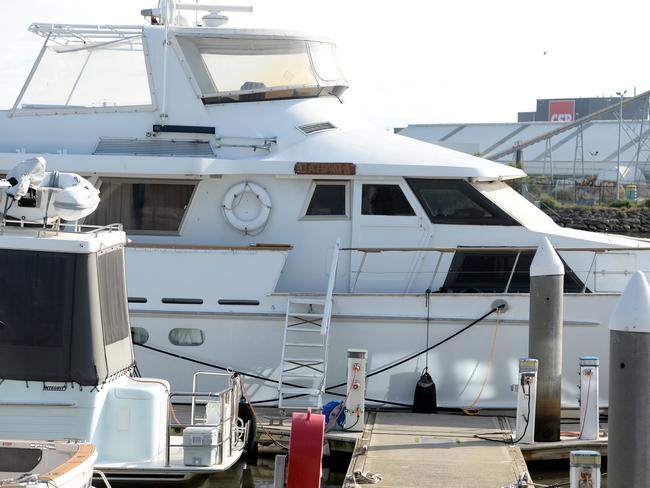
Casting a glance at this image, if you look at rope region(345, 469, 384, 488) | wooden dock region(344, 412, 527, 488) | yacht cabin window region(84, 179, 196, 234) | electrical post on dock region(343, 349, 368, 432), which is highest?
yacht cabin window region(84, 179, 196, 234)

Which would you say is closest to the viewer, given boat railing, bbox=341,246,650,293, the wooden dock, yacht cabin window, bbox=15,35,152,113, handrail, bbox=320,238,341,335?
the wooden dock

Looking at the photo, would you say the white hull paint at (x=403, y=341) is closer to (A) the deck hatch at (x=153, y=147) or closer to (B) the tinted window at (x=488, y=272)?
(B) the tinted window at (x=488, y=272)

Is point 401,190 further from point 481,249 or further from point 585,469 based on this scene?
point 585,469

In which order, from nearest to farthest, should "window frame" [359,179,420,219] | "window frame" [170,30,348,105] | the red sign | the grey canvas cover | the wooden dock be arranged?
the grey canvas cover → the wooden dock → "window frame" [359,179,420,219] → "window frame" [170,30,348,105] → the red sign

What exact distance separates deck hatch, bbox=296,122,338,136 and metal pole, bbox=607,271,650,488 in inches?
223

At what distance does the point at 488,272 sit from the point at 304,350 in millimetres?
2234

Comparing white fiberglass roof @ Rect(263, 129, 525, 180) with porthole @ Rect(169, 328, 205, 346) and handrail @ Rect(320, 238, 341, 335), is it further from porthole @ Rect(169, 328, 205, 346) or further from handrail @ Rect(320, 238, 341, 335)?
porthole @ Rect(169, 328, 205, 346)

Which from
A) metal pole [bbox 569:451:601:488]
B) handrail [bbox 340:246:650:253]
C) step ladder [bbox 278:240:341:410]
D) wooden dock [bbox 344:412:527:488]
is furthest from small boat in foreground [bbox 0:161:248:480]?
handrail [bbox 340:246:650:253]

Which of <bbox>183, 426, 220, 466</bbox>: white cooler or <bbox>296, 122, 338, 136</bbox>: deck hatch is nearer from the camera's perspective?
<bbox>183, 426, 220, 466</bbox>: white cooler

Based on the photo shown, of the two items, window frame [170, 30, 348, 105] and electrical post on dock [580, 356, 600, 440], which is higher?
window frame [170, 30, 348, 105]

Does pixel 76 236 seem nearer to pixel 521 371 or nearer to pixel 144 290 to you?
pixel 144 290

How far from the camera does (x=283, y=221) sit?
517 inches

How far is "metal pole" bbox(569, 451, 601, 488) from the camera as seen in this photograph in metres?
8.52

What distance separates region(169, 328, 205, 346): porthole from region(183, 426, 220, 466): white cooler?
2.97 meters
